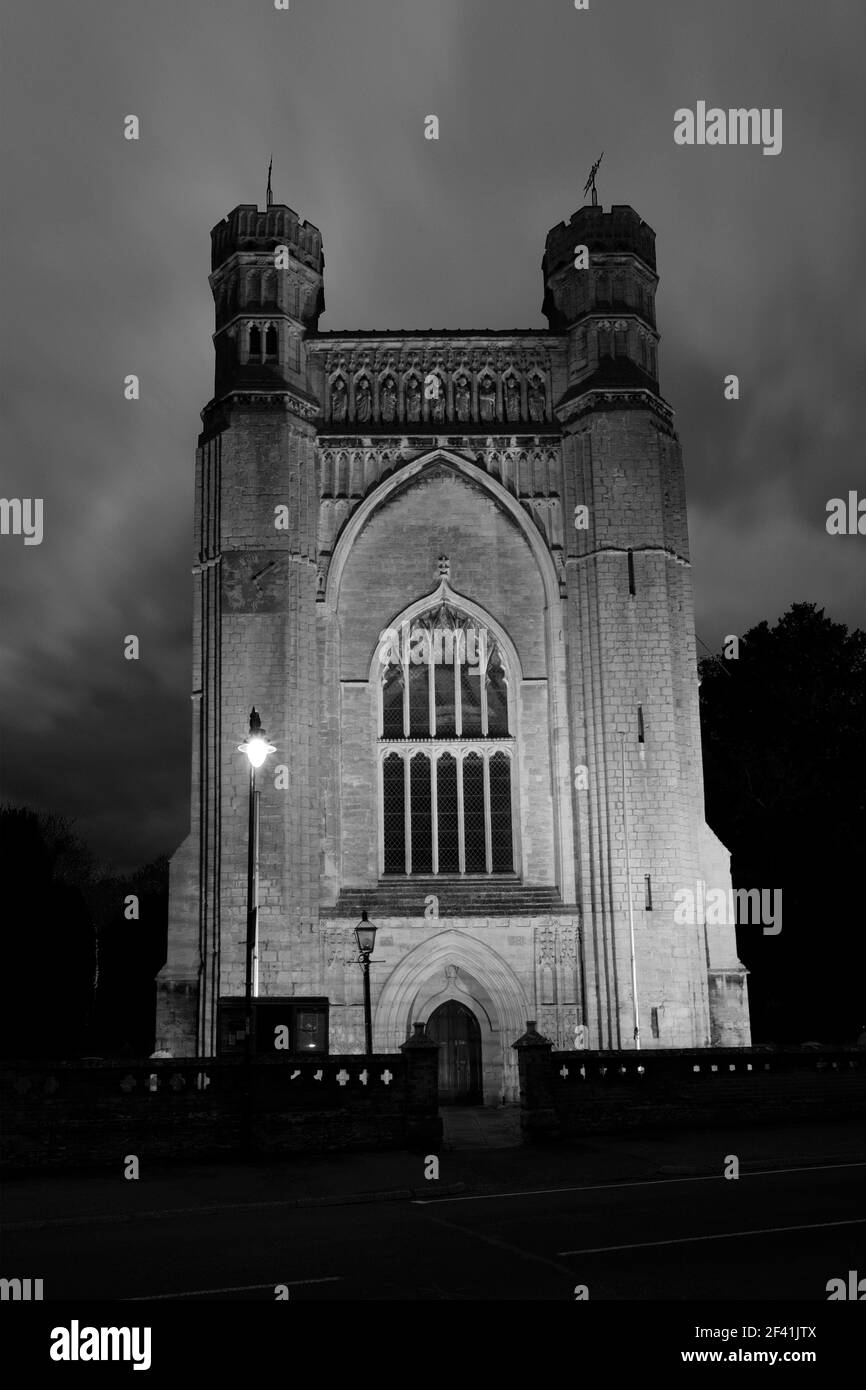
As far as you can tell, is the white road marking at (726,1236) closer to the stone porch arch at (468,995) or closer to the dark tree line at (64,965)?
the stone porch arch at (468,995)

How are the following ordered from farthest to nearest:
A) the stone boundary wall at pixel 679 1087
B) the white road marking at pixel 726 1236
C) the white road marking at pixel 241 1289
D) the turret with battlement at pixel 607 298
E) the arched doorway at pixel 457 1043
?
the turret with battlement at pixel 607 298 → the arched doorway at pixel 457 1043 → the stone boundary wall at pixel 679 1087 → the white road marking at pixel 726 1236 → the white road marking at pixel 241 1289

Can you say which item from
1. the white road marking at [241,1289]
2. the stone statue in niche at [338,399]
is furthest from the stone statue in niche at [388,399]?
the white road marking at [241,1289]

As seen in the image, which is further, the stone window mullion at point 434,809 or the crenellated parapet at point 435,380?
the crenellated parapet at point 435,380

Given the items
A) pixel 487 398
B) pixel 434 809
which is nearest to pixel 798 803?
pixel 434 809

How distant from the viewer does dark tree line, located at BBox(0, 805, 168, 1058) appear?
137 ft

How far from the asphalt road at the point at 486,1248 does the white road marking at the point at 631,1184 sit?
→ 0.29 feet

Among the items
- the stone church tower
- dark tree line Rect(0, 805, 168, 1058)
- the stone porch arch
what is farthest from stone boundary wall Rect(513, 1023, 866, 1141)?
dark tree line Rect(0, 805, 168, 1058)

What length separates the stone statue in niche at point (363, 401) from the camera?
29.3 meters

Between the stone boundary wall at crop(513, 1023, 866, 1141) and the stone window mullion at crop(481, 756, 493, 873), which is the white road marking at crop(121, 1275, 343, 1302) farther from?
the stone window mullion at crop(481, 756, 493, 873)

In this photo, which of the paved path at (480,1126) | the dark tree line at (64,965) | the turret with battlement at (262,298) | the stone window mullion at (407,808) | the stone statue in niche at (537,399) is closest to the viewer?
the paved path at (480,1126)

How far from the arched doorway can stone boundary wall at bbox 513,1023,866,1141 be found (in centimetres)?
793

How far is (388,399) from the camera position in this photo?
29453 mm

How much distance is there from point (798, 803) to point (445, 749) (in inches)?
561
